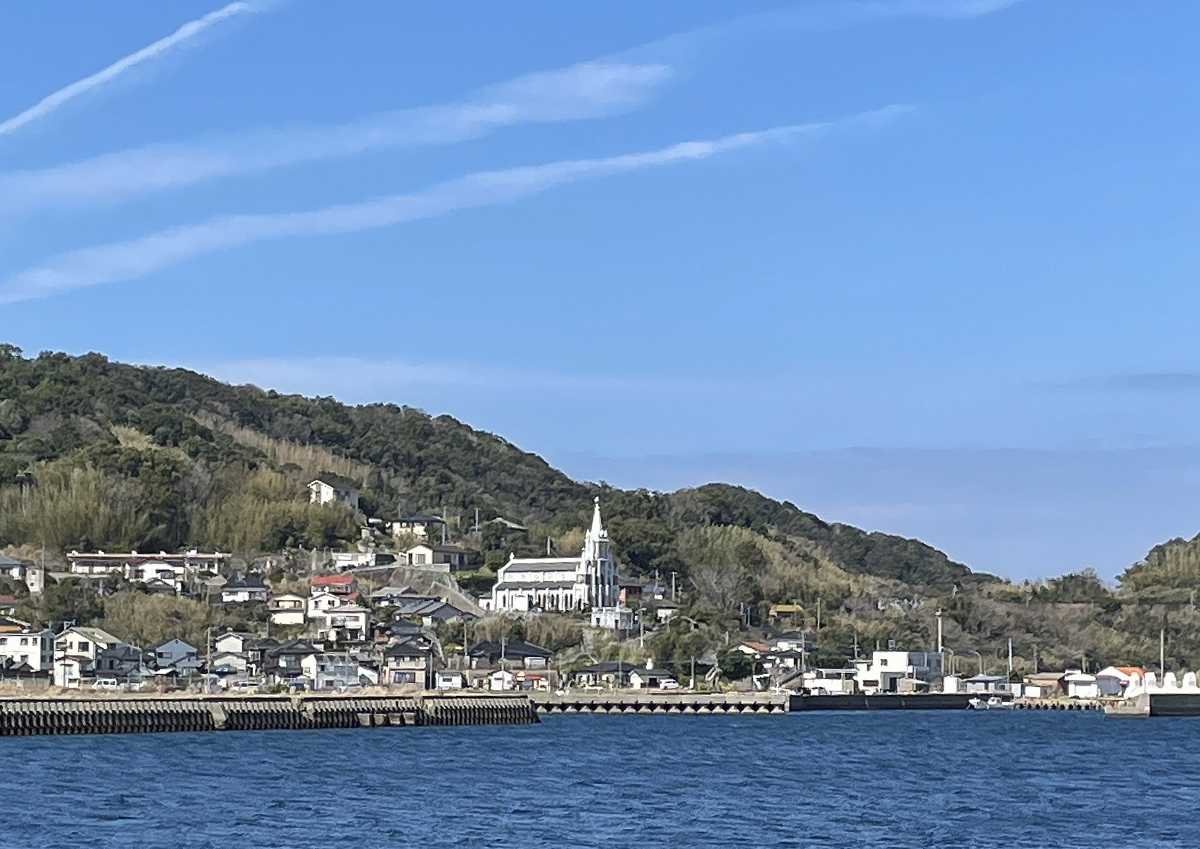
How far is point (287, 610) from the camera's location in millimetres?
111250

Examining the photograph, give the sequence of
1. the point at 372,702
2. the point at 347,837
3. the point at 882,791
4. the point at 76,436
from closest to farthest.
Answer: the point at 347,837 → the point at 882,791 → the point at 372,702 → the point at 76,436

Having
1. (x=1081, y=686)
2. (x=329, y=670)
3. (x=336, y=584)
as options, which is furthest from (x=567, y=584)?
(x=1081, y=686)

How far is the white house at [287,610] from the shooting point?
11006cm

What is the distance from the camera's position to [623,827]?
3972 centimetres

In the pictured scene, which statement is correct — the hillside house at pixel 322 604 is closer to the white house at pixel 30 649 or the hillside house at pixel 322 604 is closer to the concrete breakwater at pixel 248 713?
the white house at pixel 30 649

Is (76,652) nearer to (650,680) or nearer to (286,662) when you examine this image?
(286,662)

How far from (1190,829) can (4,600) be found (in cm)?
7686

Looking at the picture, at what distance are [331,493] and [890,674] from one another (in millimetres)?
46209

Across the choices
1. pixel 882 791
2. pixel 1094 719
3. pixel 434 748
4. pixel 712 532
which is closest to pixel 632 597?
pixel 712 532

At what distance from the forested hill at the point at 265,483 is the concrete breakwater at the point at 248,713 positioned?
4565 centimetres

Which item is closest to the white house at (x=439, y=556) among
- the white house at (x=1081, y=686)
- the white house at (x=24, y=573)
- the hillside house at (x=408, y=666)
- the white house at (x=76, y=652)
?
the white house at (x=24, y=573)

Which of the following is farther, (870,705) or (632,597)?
(632,597)

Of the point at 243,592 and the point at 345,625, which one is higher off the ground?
the point at 243,592

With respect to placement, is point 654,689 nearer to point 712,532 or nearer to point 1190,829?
point 712,532
